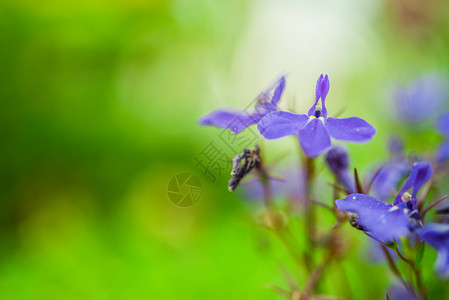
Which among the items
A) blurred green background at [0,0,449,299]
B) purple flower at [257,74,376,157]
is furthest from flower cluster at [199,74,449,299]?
blurred green background at [0,0,449,299]

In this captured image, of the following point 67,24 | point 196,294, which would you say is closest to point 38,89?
point 67,24

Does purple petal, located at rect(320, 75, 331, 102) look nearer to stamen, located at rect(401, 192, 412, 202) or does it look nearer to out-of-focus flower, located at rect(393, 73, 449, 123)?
stamen, located at rect(401, 192, 412, 202)

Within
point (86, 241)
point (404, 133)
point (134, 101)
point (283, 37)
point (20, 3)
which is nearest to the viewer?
point (404, 133)

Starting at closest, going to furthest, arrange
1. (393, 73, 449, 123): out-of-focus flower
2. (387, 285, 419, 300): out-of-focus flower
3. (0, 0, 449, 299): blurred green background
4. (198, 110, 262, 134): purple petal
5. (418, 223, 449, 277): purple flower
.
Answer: (418, 223, 449, 277): purple flower
(198, 110, 262, 134): purple petal
(387, 285, 419, 300): out-of-focus flower
(393, 73, 449, 123): out-of-focus flower
(0, 0, 449, 299): blurred green background

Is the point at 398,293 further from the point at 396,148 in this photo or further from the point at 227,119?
the point at 227,119

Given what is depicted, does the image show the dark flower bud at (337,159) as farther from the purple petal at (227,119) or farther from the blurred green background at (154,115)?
the blurred green background at (154,115)

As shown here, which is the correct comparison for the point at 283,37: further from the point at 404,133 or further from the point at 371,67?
the point at 404,133
